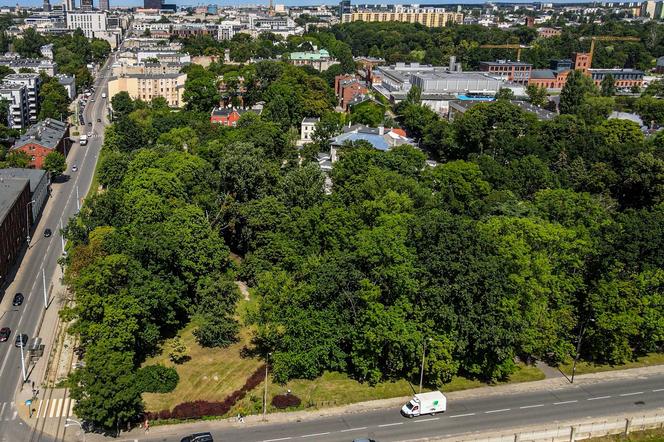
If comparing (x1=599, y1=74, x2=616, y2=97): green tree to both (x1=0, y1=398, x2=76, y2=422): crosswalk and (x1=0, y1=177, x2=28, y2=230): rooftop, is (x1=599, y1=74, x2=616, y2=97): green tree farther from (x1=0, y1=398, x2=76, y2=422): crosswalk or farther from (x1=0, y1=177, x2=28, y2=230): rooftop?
(x1=0, y1=398, x2=76, y2=422): crosswalk

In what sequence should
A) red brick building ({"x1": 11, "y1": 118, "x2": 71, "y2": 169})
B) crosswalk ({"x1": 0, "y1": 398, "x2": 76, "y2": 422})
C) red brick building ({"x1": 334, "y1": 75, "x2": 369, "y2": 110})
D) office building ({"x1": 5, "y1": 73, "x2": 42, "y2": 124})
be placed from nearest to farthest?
crosswalk ({"x1": 0, "y1": 398, "x2": 76, "y2": 422})
red brick building ({"x1": 11, "y1": 118, "x2": 71, "y2": 169})
office building ({"x1": 5, "y1": 73, "x2": 42, "y2": 124})
red brick building ({"x1": 334, "y1": 75, "x2": 369, "y2": 110})

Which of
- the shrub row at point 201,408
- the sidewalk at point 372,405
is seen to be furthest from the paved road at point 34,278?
the shrub row at point 201,408

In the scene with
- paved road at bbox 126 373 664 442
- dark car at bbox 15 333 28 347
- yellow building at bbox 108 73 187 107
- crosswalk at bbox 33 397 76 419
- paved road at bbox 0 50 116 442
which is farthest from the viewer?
yellow building at bbox 108 73 187 107

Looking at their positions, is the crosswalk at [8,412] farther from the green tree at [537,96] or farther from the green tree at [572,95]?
the green tree at [537,96]

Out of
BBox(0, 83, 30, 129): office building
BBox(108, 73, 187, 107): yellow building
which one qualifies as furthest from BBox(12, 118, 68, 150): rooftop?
BBox(108, 73, 187, 107): yellow building

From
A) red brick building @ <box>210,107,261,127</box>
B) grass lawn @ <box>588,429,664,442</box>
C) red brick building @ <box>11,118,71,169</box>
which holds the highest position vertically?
red brick building @ <box>210,107,261,127</box>

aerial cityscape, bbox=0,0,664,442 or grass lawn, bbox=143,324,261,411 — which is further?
grass lawn, bbox=143,324,261,411

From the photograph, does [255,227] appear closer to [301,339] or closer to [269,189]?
[269,189]

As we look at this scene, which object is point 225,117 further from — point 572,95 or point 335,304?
point 335,304

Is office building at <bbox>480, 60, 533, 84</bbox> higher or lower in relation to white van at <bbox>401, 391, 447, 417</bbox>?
higher
